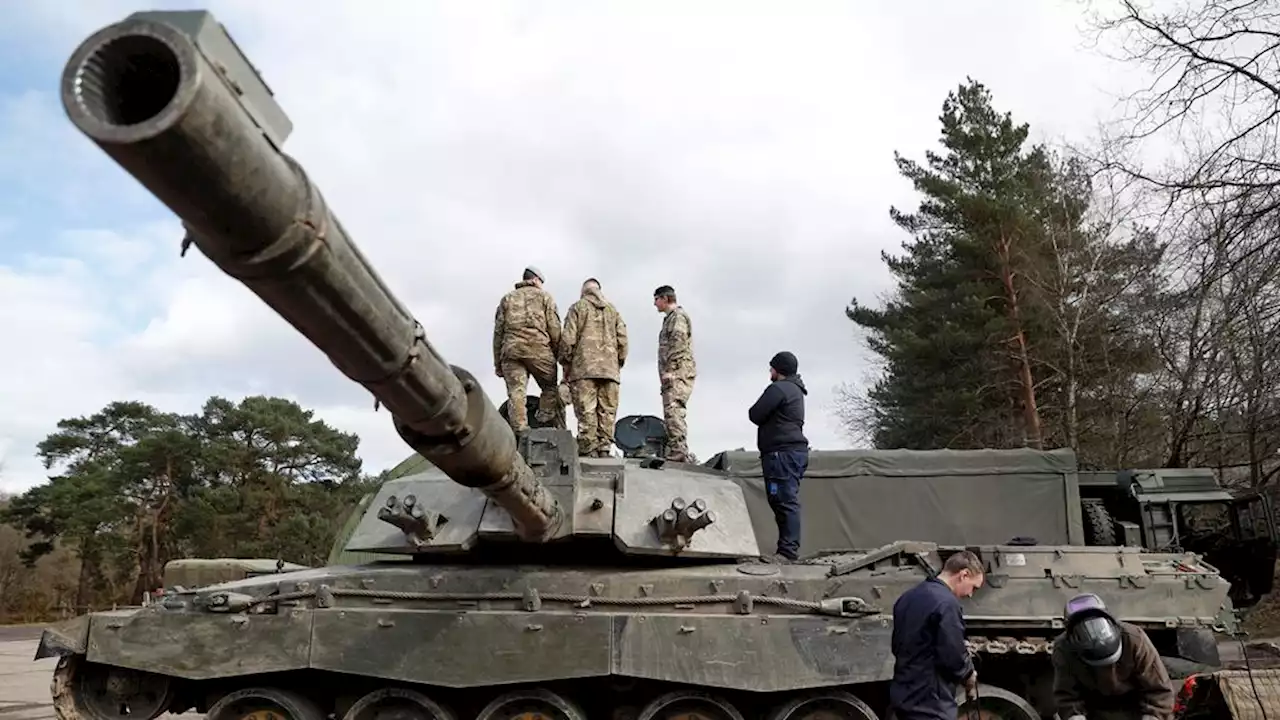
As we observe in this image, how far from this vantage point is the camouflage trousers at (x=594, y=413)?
32.7 ft

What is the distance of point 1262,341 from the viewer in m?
10.6

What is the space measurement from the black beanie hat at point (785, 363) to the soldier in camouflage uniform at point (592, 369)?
158cm

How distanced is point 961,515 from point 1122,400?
11.8 meters

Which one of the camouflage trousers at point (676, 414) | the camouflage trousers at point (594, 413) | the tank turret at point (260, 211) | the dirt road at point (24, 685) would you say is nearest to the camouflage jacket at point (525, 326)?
the camouflage trousers at point (594, 413)

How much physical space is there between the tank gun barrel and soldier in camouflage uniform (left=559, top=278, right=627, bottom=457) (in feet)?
17.6

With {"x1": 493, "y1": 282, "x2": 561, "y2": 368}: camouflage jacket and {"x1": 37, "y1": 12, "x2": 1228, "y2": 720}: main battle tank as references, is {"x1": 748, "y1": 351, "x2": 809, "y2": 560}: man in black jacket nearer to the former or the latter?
{"x1": 37, "y1": 12, "x2": 1228, "y2": 720}: main battle tank

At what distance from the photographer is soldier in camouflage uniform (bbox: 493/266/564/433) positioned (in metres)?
9.81

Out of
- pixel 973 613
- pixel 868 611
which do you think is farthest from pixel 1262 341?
pixel 868 611

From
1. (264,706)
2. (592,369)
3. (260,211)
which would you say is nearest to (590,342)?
(592,369)

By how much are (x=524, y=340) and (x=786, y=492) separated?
2820 millimetres

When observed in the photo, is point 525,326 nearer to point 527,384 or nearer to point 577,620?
point 527,384

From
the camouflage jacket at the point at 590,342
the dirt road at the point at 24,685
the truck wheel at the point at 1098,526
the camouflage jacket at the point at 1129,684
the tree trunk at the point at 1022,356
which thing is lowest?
the dirt road at the point at 24,685

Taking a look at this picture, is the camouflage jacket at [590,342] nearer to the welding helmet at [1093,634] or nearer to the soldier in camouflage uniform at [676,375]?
the soldier in camouflage uniform at [676,375]

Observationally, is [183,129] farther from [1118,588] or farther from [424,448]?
[1118,588]
